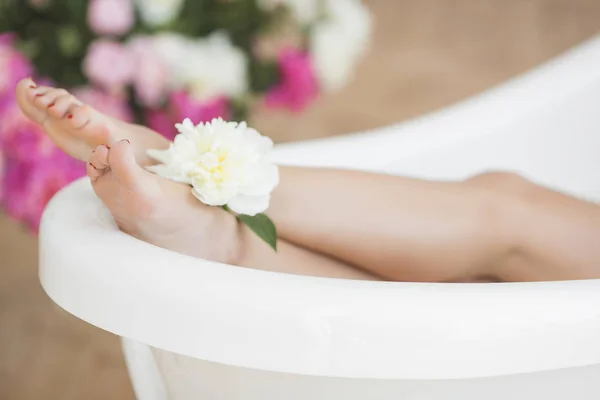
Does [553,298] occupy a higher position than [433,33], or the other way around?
[433,33]

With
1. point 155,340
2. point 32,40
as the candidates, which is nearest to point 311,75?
point 32,40

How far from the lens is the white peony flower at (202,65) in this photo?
4.13ft

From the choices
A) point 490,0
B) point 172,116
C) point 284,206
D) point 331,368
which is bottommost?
point 331,368

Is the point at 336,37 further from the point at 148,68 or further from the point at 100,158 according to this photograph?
the point at 100,158

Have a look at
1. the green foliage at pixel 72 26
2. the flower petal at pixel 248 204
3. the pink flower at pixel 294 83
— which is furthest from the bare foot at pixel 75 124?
the pink flower at pixel 294 83

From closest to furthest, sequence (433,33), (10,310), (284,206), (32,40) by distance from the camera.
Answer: (284,206), (32,40), (10,310), (433,33)

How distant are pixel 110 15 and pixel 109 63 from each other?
7 cm

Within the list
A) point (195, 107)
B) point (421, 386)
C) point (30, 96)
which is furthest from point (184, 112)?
point (421, 386)

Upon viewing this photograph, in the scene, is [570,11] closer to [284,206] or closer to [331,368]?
[284,206]

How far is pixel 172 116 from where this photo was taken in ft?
4.40

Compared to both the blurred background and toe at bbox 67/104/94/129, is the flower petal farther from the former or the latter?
the blurred background

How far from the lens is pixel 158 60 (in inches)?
49.4

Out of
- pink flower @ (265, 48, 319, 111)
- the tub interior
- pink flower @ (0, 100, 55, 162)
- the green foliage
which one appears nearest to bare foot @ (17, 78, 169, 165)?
the tub interior

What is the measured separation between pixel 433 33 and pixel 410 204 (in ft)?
8.60
